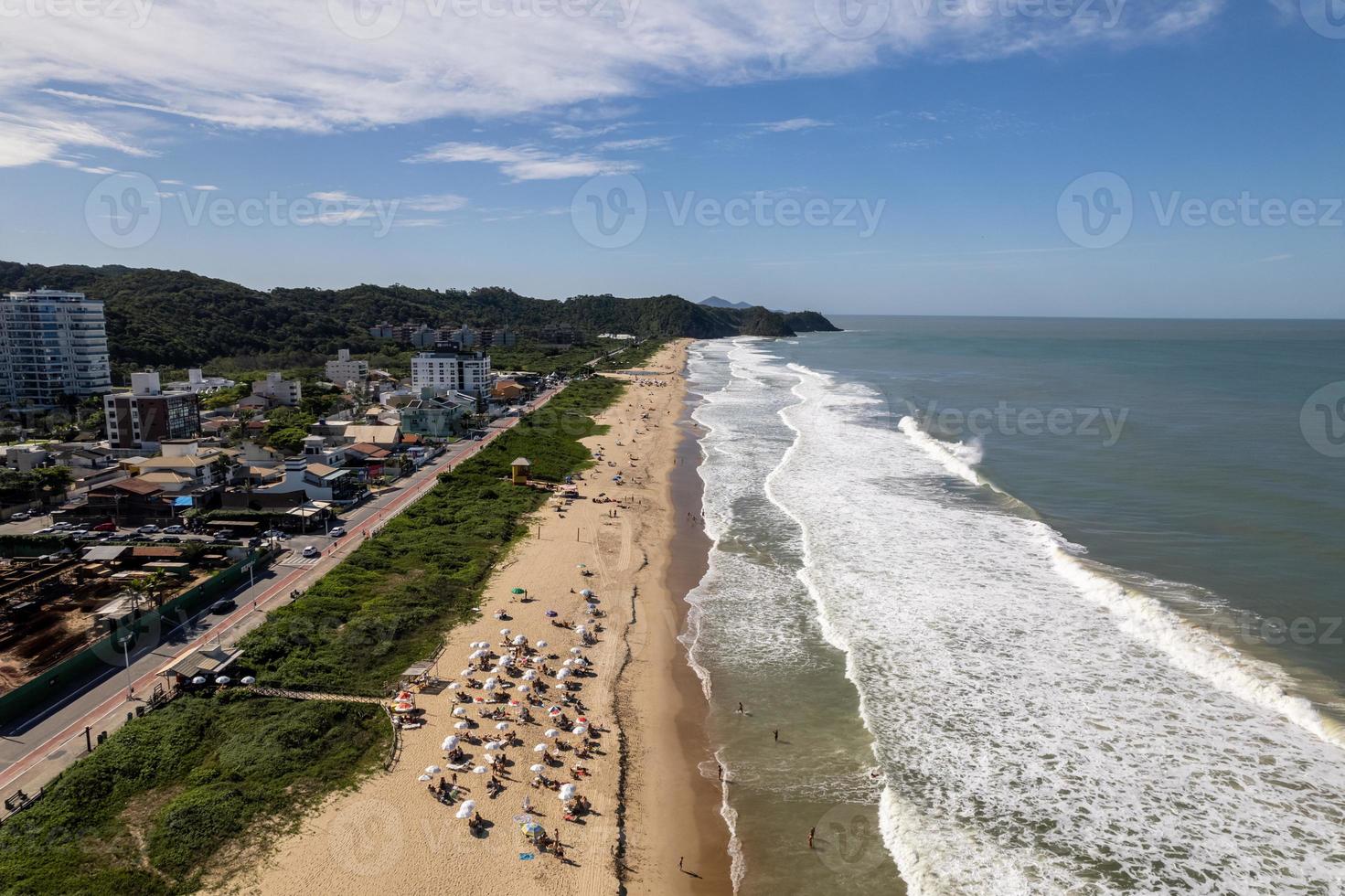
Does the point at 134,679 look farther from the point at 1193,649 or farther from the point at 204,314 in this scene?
the point at 204,314

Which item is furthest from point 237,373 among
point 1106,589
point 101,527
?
point 1106,589

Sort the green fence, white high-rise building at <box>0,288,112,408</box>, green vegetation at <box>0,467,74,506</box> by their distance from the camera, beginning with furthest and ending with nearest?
white high-rise building at <box>0,288,112,408</box> < green vegetation at <box>0,467,74,506</box> < the green fence

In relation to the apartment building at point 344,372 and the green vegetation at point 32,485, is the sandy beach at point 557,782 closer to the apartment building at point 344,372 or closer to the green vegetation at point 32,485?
the green vegetation at point 32,485
